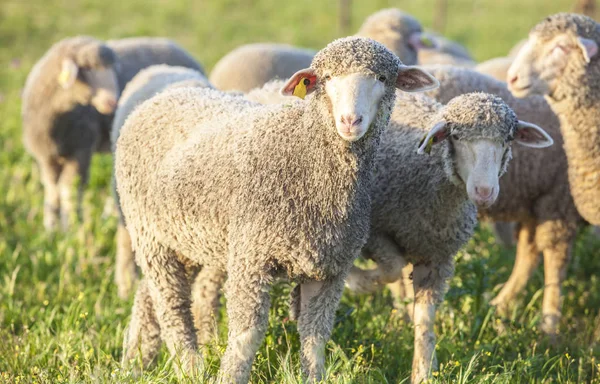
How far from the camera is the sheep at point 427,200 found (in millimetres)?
4062

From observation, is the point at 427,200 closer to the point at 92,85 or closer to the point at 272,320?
the point at 272,320

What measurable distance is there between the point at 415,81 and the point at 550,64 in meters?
1.73

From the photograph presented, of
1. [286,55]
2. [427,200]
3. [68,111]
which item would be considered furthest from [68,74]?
[427,200]

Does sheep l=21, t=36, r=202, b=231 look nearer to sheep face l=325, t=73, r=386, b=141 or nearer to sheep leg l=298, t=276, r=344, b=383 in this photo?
sheep leg l=298, t=276, r=344, b=383

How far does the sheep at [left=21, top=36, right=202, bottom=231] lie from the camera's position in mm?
7133

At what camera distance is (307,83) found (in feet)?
12.0

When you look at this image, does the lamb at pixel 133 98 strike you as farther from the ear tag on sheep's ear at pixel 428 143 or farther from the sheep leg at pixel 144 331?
the ear tag on sheep's ear at pixel 428 143

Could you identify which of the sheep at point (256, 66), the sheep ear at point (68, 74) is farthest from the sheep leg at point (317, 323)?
the sheep ear at point (68, 74)

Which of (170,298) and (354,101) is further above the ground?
(354,101)

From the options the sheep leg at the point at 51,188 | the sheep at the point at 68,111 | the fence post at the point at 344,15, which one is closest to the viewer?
the sheep at the point at 68,111

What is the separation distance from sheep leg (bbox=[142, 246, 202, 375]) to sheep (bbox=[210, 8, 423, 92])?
2.92 m

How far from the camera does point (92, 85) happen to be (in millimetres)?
7160

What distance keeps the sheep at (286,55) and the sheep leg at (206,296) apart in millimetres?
2414

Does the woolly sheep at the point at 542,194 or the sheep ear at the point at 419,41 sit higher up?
the sheep ear at the point at 419,41
